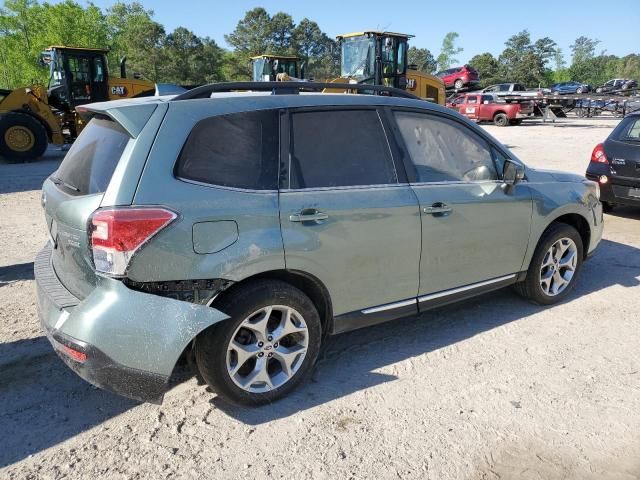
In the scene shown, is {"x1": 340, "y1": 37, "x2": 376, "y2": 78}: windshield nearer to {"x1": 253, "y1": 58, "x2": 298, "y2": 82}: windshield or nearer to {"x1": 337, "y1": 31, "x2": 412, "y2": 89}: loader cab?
{"x1": 337, "y1": 31, "x2": 412, "y2": 89}: loader cab

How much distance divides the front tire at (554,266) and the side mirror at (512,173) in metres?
0.71

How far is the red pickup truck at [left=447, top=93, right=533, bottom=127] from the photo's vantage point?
26594mm

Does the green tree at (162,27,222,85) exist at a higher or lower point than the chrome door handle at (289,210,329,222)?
higher

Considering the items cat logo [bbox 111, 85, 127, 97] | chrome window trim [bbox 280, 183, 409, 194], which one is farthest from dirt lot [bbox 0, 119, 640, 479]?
cat logo [bbox 111, 85, 127, 97]

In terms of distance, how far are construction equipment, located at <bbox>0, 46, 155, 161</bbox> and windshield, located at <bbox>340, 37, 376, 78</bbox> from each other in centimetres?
643

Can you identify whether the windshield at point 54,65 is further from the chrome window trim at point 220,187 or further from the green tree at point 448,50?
the green tree at point 448,50

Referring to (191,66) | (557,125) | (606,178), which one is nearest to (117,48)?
(191,66)


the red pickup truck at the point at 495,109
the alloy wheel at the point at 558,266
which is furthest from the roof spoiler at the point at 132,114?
the red pickup truck at the point at 495,109

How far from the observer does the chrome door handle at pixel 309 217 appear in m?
2.85

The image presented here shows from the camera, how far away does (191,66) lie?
56.0 meters

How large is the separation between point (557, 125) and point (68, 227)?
28.8 meters

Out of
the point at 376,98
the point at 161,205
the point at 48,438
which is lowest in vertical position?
the point at 48,438

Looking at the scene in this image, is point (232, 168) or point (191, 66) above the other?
point (191, 66)

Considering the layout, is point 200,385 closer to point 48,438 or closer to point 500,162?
point 48,438
